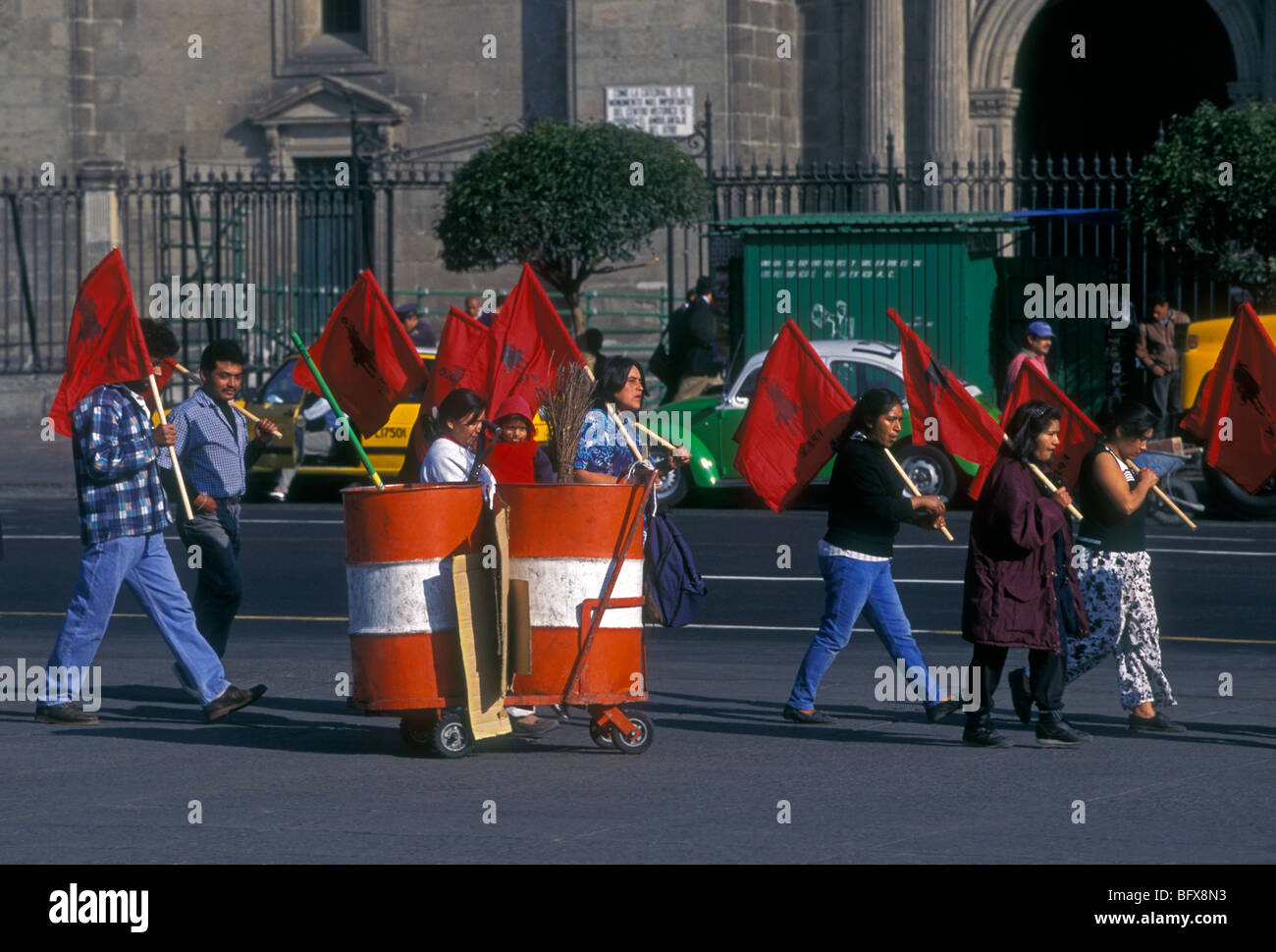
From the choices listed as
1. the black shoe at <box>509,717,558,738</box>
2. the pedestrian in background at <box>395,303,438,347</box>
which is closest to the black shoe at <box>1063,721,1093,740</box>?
the black shoe at <box>509,717,558,738</box>

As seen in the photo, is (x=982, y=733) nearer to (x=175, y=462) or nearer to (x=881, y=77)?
(x=175, y=462)

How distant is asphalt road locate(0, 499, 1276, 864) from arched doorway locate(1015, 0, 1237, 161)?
20.4m

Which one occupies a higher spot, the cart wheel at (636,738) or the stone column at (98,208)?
the stone column at (98,208)

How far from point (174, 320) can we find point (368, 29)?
5215 millimetres

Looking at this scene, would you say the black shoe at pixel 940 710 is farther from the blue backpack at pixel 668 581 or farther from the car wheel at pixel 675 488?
the car wheel at pixel 675 488

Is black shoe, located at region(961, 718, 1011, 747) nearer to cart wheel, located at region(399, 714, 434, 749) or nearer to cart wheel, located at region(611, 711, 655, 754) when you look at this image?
cart wheel, located at region(611, 711, 655, 754)

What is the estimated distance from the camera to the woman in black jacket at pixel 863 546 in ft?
30.1

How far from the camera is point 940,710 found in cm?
928

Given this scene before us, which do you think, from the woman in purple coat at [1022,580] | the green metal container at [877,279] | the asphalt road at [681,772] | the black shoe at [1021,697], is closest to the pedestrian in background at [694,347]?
the green metal container at [877,279]

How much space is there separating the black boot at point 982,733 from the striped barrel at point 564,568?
4.83ft

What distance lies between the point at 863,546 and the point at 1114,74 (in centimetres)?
2668

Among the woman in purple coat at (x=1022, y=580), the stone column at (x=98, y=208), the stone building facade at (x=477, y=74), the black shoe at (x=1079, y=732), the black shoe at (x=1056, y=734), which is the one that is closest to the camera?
the woman in purple coat at (x=1022, y=580)

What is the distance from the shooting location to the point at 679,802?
7.57m

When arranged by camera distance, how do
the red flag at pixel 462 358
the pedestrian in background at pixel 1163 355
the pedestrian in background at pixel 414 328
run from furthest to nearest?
the pedestrian in background at pixel 414 328 → the pedestrian in background at pixel 1163 355 → the red flag at pixel 462 358
